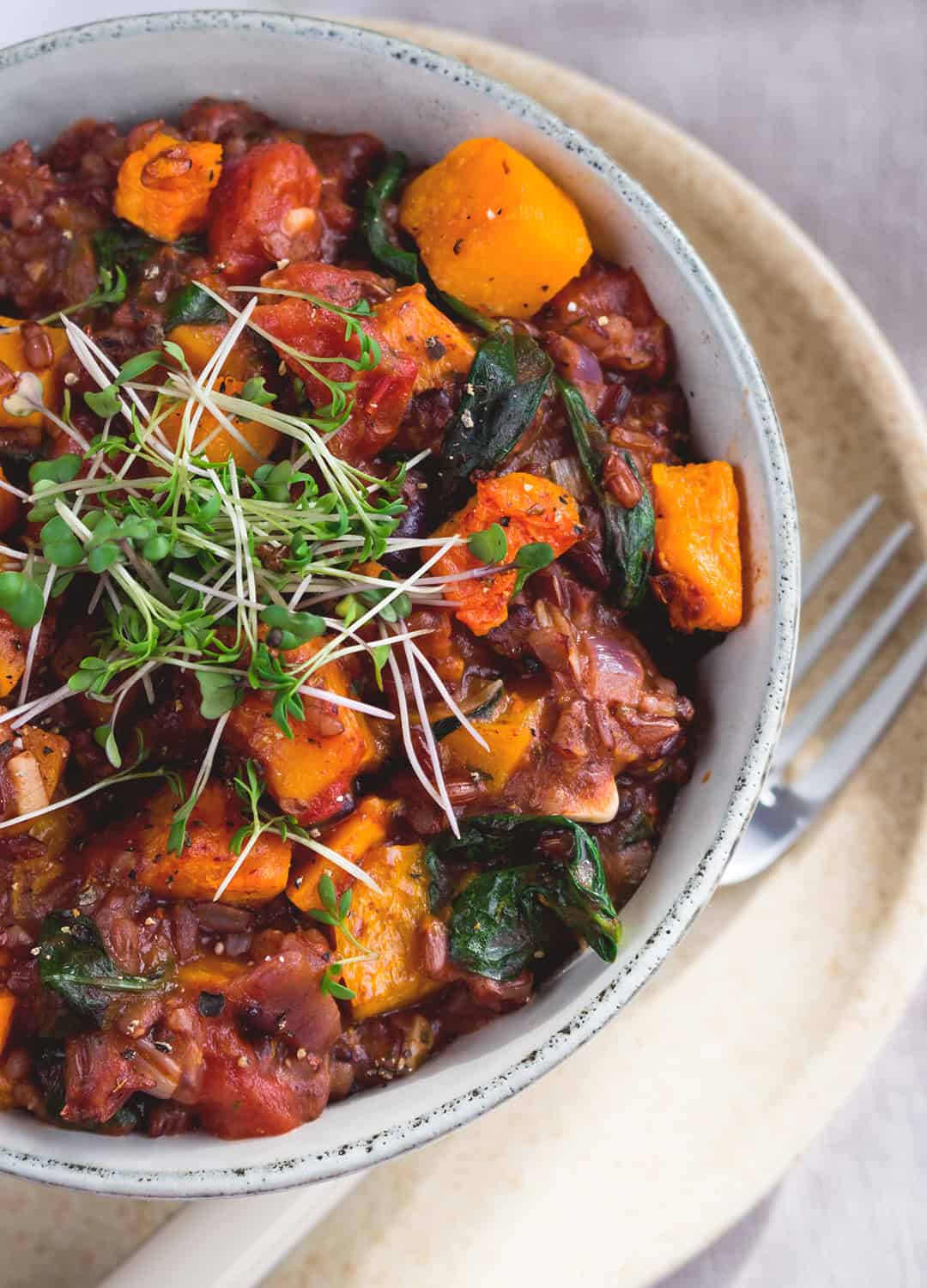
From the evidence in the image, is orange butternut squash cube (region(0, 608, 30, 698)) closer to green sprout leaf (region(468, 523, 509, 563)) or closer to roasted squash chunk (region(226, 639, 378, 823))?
roasted squash chunk (region(226, 639, 378, 823))

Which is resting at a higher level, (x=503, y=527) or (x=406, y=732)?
(x=503, y=527)

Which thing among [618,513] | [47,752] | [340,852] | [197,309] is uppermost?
[618,513]

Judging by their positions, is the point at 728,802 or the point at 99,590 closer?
the point at 99,590

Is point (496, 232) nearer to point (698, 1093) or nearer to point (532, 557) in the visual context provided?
point (532, 557)

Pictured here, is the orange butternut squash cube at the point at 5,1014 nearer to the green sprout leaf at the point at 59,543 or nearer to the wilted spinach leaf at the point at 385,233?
the green sprout leaf at the point at 59,543

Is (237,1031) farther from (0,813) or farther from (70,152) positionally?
(70,152)

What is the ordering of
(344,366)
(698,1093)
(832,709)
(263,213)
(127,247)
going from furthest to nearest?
1. (832,709)
2. (698,1093)
3. (127,247)
4. (263,213)
5. (344,366)

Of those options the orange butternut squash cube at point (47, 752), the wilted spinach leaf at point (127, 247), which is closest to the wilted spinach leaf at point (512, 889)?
the orange butternut squash cube at point (47, 752)

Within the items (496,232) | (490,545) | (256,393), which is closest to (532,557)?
(490,545)
